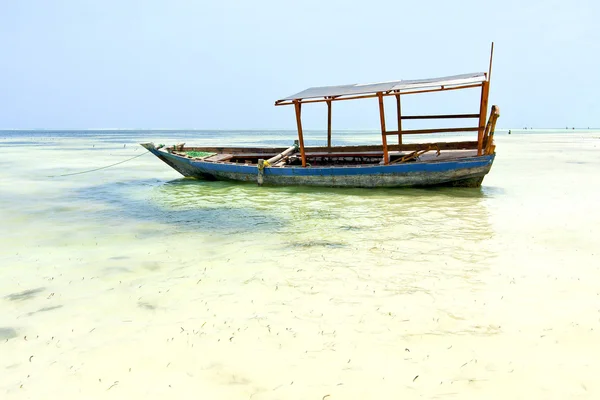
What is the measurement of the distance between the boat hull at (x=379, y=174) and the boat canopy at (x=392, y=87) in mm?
1935

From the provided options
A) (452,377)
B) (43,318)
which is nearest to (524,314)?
(452,377)

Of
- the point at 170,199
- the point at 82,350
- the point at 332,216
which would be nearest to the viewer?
the point at 82,350

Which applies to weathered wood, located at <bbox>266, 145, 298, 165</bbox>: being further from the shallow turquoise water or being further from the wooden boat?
the shallow turquoise water

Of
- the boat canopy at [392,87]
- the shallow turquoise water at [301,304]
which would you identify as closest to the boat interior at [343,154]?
the boat canopy at [392,87]

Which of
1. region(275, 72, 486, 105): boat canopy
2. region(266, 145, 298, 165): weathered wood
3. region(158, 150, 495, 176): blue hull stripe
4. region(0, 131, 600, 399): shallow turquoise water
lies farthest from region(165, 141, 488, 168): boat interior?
region(0, 131, 600, 399): shallow turquoise water

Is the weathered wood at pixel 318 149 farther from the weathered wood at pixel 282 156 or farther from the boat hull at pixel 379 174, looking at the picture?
the boat hull at pixel 379 174

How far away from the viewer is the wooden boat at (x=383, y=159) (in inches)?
430

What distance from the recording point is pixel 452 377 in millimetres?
3088

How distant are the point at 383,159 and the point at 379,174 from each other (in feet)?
2.92

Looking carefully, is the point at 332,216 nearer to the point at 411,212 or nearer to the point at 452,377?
the point at 411,212

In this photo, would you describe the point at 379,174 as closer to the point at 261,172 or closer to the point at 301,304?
the point at 261,172

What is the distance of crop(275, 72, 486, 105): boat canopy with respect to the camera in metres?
10.9

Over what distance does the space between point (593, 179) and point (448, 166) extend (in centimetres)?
712

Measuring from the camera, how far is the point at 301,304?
440cm
